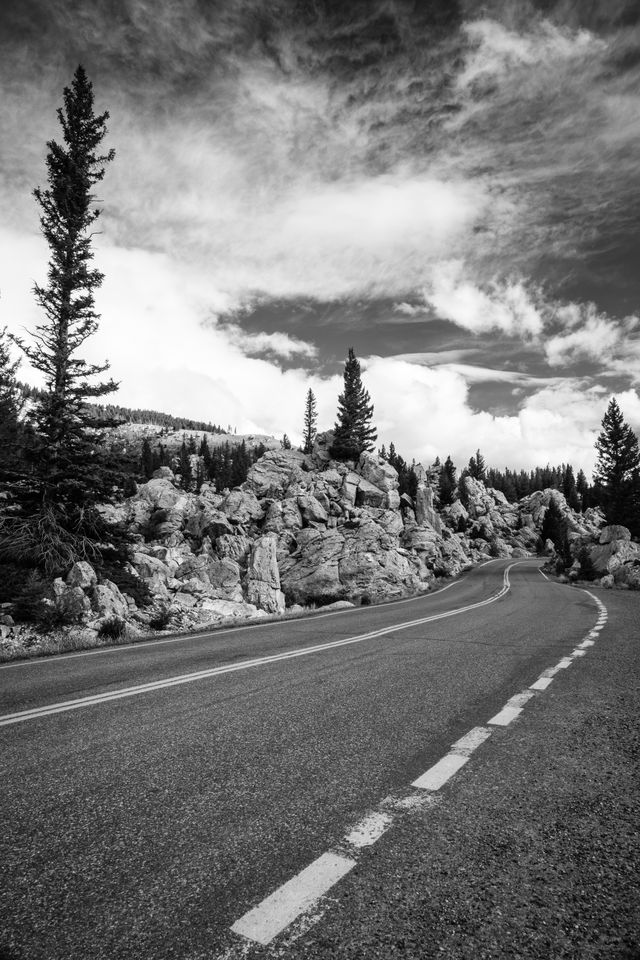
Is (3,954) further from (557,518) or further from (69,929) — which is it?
(557,518)

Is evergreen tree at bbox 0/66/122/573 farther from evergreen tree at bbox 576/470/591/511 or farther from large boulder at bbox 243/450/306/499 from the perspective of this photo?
evergreen tree at bbox 576/470/591/511

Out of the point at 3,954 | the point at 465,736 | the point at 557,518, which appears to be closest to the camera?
the point at 3,954

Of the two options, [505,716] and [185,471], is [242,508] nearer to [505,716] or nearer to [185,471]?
[505,716]

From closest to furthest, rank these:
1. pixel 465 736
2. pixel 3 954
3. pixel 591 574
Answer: pixel 3 954 < pixel 465 736 < pixel 591 574

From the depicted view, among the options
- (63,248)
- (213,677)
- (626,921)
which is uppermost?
(63,248)

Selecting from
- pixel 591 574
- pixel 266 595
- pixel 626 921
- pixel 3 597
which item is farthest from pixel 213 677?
pixel 591 574

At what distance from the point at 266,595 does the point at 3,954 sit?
24.3m

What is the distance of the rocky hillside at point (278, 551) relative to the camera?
1823 centimetres

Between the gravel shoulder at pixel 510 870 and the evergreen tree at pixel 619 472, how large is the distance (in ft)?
181

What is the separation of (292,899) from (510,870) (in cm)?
107

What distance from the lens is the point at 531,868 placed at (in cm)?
231

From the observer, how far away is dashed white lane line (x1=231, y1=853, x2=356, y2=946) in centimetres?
187

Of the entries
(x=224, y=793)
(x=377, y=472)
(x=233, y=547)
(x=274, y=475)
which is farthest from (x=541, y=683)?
(x=377, y=472)

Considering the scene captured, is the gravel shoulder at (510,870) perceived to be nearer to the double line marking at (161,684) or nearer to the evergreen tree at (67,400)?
the double line marking at (161,684)
